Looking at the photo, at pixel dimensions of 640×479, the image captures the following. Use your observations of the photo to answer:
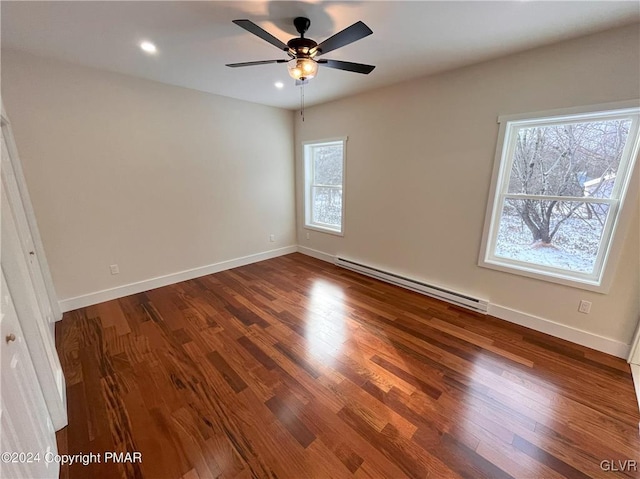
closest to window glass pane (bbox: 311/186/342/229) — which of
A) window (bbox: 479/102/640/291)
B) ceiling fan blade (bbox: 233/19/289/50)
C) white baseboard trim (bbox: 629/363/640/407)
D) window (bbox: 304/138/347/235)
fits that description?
window (bbox: 304/138/347/235)

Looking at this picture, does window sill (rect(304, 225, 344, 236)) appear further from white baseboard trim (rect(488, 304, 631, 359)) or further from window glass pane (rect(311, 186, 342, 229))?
white baseboard trim (rect(488, 304, 631, 359))

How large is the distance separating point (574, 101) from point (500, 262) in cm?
150

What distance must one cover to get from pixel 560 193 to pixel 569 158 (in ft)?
0.99

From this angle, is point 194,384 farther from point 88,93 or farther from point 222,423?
point 88,93

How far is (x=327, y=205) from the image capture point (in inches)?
178

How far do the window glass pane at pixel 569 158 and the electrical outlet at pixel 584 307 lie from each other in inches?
36.1

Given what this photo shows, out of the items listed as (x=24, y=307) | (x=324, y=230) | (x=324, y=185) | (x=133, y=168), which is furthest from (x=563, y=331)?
(x=133, y=168)

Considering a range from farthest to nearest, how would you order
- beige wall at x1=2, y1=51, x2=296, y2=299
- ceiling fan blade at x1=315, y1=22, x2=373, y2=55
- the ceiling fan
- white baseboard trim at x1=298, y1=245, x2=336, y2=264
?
1. white baseboard trim at x1=298, y1=245, x2=336, y2=264
2. beige wall at x1=2, y1=51, x2=296, y2=299
3. the ceiling fan
4. ceiling fan blade at x1=315, y1=22, x2=373, y2=55

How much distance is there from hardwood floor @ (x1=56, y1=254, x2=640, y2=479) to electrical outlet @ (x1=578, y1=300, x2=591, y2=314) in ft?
1.14

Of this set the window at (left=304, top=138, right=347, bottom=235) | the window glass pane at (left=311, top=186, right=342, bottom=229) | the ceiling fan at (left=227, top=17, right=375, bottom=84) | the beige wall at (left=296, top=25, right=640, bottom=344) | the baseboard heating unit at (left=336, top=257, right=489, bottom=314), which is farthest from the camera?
the window glass pane at (left=311, top=186, right=342, bottom=229)

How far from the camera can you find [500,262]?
2729 mm

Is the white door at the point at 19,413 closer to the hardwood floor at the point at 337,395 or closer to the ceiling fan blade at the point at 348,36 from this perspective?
the hardwood floor at the point at 337,395

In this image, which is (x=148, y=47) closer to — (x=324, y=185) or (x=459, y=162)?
(x=324, y=185)

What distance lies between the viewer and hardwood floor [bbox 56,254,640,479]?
4.61 ft
